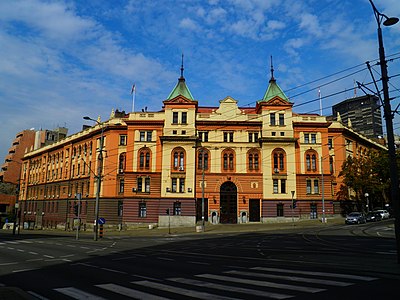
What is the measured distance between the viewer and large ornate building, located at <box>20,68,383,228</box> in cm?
4947

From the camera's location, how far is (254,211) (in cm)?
4975

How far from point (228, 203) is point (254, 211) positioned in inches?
153

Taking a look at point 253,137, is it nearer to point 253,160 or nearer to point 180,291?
point 253,160

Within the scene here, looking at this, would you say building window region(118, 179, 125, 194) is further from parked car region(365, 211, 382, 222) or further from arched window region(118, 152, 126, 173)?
parked car region(365, 211, 382, 222)

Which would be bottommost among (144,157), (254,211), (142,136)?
(254,211)

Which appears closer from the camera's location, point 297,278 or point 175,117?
point 297,278

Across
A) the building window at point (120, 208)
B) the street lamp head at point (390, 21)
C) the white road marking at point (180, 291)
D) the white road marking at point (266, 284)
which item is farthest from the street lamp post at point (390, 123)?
the building window at point (120, 208)

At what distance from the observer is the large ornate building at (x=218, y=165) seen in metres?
49.5

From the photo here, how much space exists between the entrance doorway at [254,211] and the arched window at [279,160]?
566 centimetres

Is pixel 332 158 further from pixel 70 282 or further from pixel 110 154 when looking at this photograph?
pixel 70 282

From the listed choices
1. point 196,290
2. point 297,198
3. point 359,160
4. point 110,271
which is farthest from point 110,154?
point 196,290

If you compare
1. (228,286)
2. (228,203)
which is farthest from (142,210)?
(228,286)

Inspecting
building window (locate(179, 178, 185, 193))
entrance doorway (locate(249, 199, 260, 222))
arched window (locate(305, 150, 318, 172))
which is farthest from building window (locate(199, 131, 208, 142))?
arched window (locate(305, 150, 318, 172))

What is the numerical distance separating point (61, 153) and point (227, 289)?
6619cm
